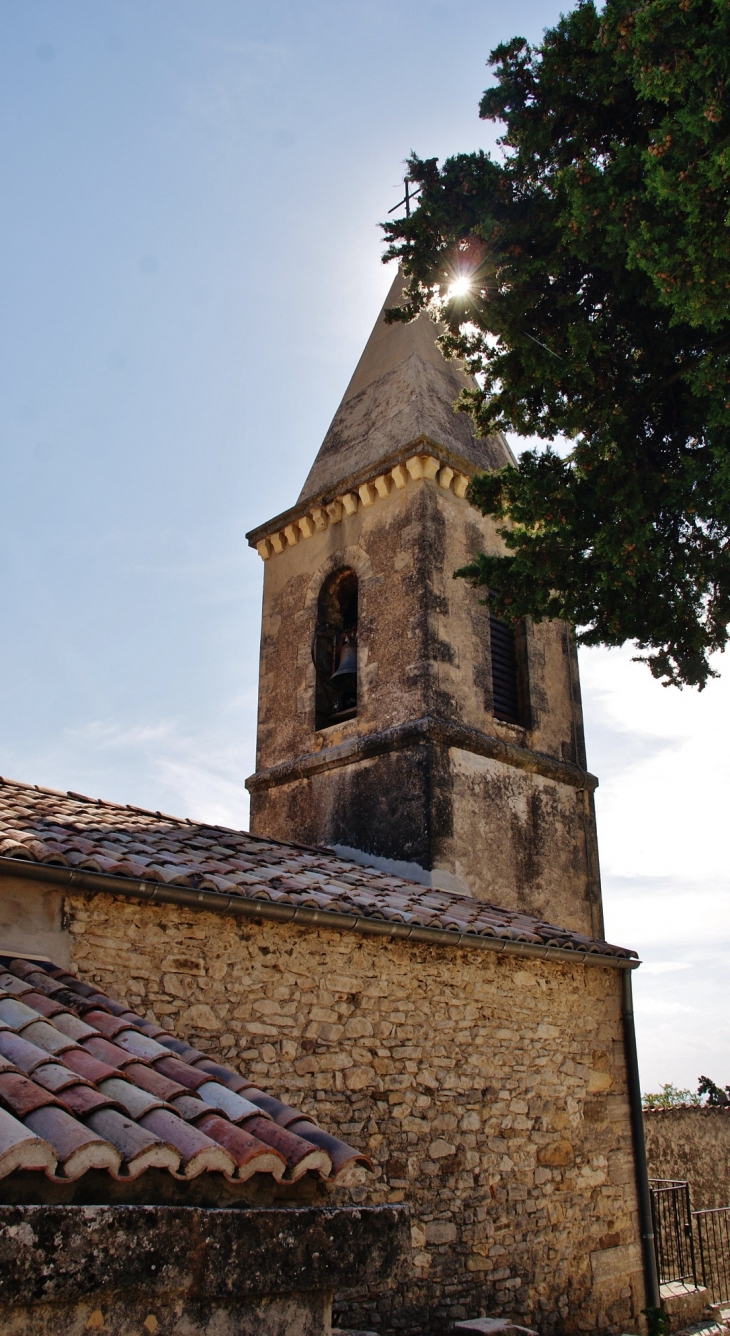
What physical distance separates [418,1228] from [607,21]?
7.78 meters

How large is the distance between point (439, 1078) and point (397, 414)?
771 cm

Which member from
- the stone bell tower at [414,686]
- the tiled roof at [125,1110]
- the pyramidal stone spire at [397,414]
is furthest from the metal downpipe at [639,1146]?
the pyramidal stone spire at [397,414]

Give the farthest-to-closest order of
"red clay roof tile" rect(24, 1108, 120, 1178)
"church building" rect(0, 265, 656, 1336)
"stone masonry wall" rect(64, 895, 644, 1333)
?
"stone masonry wall" rect(64, 895, 644, 1333), "church building" rect(0, 265, 656, 1336), "red clay roof tile" rect(24, 1108, 120, 1178)

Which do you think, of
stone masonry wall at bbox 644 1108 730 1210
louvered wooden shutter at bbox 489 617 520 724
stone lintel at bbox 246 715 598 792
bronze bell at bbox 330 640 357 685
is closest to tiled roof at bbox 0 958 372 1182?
stone lintel at bbox 246 715 598 792

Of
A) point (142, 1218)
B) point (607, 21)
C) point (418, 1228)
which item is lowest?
point (418, 1228)

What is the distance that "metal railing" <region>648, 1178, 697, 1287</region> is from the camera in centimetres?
977

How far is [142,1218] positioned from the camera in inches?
107

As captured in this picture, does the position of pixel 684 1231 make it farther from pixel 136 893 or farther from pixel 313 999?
pixel 136 893

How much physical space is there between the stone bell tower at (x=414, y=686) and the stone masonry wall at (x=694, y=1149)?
3.47 metres

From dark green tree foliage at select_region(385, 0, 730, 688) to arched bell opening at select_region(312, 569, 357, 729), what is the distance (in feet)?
10.1

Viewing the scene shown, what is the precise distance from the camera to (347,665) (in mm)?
10727

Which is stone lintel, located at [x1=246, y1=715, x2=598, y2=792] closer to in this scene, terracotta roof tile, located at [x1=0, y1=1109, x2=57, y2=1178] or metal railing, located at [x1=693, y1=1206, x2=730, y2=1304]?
metal railing, located at [x1=693, y1=1206, x2=730, y2=1304]

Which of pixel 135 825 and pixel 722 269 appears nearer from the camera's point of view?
pixel 722 269

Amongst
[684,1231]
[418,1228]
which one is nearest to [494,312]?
[418,1228]
